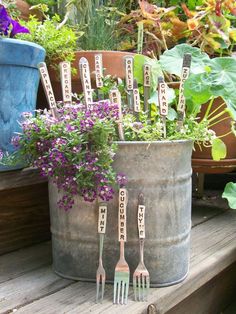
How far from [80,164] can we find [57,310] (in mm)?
258

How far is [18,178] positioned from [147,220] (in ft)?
1.06

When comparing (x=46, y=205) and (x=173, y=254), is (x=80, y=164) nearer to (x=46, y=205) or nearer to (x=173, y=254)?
(x=173, y=254)

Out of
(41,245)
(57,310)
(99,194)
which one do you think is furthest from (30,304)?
(41,245)

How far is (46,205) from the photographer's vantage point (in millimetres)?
1110

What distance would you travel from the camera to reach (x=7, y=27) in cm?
86

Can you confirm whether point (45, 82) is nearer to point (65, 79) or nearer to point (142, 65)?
point (65, 79)

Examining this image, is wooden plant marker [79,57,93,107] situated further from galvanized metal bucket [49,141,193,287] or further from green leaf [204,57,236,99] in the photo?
green leaf [204,57,236,99]

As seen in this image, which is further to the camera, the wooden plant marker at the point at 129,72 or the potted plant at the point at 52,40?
the potted plant at the point at 52,40

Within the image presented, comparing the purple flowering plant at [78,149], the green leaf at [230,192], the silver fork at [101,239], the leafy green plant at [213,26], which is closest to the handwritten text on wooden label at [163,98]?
the purple flowering plant at [78,149]

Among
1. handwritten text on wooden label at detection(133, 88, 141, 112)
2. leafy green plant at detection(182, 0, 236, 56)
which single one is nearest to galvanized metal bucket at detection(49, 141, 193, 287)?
handwritten text on wooden label at detection(133, 88, 141, 112)

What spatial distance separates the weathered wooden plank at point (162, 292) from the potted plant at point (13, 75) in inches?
12.4

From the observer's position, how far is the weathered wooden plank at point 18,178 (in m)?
0.92

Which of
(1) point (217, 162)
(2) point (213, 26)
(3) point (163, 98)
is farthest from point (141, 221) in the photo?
(2) point (213, 26)

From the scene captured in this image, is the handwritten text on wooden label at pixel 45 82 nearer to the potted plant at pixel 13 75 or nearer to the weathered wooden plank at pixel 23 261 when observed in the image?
the potted plant at pixel 13 75
